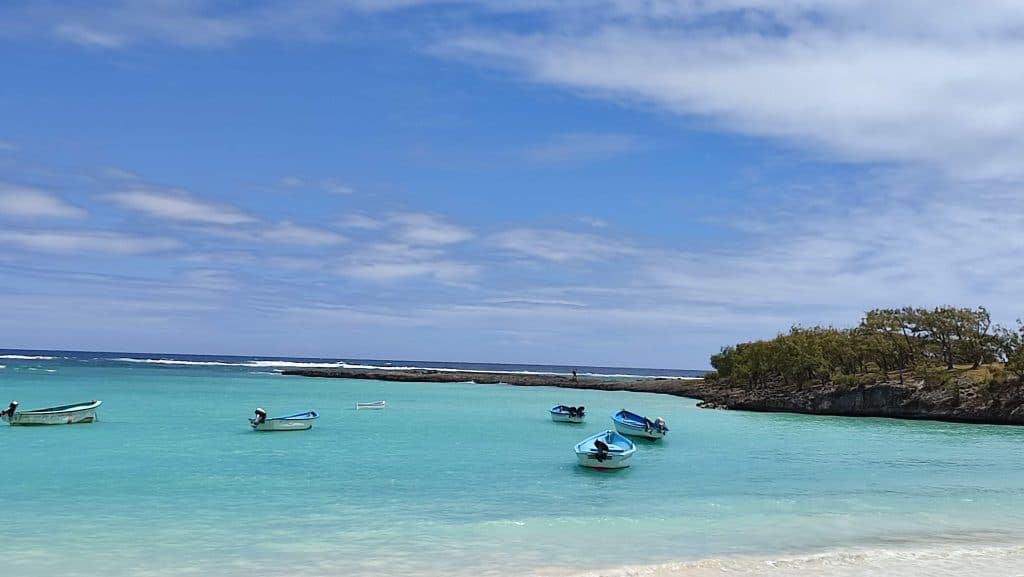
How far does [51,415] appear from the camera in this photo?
1786 inches

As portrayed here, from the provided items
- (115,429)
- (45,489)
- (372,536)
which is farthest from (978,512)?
(115,429)

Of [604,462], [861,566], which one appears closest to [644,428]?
[604,462]

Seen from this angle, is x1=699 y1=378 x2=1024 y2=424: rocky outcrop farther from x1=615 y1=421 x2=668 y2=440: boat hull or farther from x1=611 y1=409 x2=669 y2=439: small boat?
x1=615 y1=421 x2=668 y2=440: boat hull

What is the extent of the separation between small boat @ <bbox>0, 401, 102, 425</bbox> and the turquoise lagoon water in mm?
1115

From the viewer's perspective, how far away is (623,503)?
24188mm

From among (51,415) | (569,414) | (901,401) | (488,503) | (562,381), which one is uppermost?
(901,401)

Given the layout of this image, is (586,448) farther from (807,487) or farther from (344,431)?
(344,431)

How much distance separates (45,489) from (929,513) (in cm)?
2530

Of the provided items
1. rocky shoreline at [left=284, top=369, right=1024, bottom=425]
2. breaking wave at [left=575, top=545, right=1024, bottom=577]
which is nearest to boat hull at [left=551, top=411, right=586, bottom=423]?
rocky shoreline at [left=284, top=369, right=1024, bottom=425]

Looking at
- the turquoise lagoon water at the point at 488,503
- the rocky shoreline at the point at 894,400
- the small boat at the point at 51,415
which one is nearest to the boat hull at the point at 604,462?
the turquoise lagoon water at the point at 488,503

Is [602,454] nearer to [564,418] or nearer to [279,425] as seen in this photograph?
[279,425]

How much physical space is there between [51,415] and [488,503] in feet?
106

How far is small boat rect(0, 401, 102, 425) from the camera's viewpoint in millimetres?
44281

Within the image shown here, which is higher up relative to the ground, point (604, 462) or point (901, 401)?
point (901, 401)
